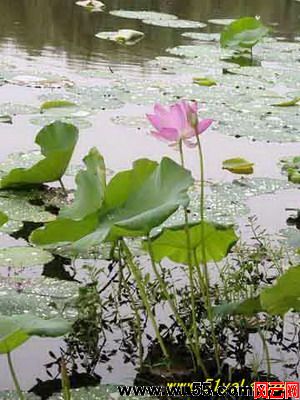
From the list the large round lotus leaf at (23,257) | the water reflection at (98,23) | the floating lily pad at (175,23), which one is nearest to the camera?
the large round lotus leaf at (23,257)

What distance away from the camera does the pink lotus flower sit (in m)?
1.35

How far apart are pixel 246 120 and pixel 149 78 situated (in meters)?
0.76

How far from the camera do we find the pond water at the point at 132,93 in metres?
2.34

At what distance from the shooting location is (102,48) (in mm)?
4402

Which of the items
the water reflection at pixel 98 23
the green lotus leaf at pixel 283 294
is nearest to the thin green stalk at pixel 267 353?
the green lotus leaf at pixel 283 294

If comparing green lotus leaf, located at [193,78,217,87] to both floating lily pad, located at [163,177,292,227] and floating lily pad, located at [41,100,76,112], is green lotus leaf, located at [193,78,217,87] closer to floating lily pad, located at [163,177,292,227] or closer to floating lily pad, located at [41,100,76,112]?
floating lily pad, located at [41,100,76,112]

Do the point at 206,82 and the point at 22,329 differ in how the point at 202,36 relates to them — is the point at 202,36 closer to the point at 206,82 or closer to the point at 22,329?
the point at 206,82

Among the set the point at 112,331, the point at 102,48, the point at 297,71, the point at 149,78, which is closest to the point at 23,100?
the point at 149,78

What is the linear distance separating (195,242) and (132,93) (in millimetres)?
2080

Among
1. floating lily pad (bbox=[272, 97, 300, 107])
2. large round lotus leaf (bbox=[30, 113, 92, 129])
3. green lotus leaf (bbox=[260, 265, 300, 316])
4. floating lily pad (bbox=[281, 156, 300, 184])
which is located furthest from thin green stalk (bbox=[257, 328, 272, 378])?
floating lily pad (bbox=[272, 97, 300, 107])

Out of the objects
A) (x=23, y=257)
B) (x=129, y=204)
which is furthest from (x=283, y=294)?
(x=23, y=257)

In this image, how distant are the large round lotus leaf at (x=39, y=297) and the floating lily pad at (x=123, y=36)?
3073mm

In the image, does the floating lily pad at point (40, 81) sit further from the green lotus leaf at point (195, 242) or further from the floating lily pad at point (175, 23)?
the green lotus leaf at point (195, 242)

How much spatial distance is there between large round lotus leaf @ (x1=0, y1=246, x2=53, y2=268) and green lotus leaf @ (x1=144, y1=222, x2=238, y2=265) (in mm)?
392
